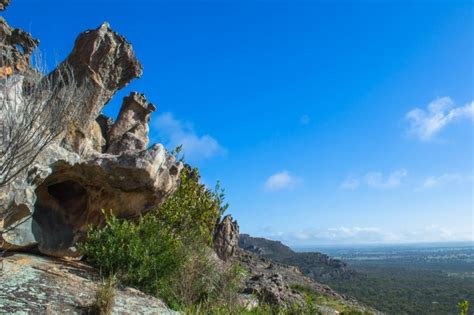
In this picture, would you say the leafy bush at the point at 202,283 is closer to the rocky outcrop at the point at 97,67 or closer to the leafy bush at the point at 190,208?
the leafy bush at the point at 190,208

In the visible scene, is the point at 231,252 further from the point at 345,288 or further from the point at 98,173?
the point at 345,288

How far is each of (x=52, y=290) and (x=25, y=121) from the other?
442cm

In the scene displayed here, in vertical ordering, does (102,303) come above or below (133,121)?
below

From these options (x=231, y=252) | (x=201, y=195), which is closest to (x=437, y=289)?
(x=231, y=252)

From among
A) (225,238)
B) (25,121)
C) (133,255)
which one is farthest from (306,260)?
(25,121)

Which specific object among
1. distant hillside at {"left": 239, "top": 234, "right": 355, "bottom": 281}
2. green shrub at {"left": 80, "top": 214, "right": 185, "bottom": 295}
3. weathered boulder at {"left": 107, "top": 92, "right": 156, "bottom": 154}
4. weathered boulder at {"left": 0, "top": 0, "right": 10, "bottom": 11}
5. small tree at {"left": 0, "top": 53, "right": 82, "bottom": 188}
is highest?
weathered boulder at {"left": 0, "top": 0, "right": 10, "bottom": 11}

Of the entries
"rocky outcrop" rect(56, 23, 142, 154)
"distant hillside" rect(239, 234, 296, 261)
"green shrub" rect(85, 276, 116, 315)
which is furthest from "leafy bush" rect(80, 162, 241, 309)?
"distant hillside" rect(239, 234, 296, 261)

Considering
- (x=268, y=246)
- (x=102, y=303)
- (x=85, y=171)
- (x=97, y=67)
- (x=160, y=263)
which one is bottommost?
(x=268, y=246)

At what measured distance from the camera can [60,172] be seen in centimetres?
1438

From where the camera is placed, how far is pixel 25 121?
1084 centimetres

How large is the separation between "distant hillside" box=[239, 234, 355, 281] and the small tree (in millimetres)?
101113

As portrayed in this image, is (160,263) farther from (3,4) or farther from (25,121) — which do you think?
(3,4)

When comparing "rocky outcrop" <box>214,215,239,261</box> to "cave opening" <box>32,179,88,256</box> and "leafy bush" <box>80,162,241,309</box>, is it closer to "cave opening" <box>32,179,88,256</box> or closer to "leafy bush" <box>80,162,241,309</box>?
"leafy bush" <box>80,162,241,309</box>

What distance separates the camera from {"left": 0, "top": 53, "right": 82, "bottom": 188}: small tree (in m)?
10.7
